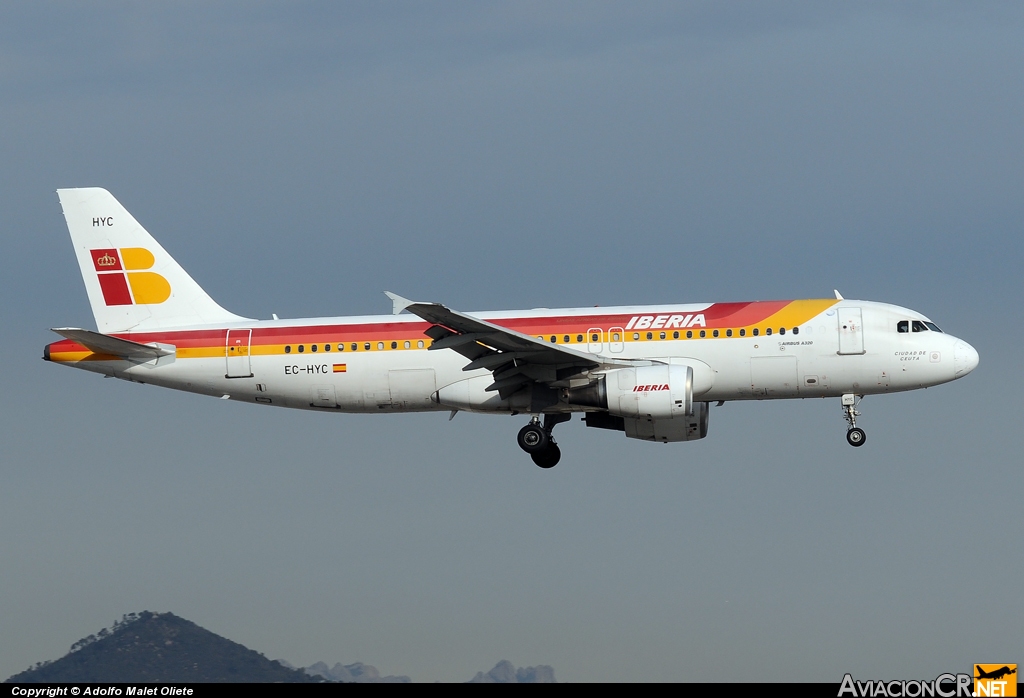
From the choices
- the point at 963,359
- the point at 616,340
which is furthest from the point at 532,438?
the point at 963,359

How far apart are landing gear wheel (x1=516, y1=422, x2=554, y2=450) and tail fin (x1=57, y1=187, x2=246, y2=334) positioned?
1103cm

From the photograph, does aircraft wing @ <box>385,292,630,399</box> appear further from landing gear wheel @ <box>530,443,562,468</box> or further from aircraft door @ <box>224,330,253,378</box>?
aircraft door @ <box>224,330,253,378</box>

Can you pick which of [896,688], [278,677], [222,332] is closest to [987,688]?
[896,688]

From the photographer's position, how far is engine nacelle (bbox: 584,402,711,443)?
44.1m

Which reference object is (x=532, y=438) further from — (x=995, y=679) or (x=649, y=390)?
(x=995, y=679)

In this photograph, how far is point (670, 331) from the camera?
41.2m

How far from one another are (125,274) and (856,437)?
26.7m

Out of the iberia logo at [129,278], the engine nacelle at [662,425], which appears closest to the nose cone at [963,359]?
the engine nacelle at [662,425]

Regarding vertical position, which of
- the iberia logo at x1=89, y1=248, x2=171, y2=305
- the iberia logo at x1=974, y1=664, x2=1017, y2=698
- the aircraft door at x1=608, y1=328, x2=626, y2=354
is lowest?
the iberia logo at x1=974, y1=664, x2=1017, y2=698

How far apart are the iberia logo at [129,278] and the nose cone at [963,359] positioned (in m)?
27.5

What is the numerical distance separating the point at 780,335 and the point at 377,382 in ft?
43.8

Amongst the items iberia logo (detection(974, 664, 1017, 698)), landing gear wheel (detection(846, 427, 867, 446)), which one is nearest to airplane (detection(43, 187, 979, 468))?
landing gear wheel (detection(846, 427, 867, 446))

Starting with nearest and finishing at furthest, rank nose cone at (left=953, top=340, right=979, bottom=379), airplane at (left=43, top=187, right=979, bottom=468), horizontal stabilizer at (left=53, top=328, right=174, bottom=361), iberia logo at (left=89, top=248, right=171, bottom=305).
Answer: airplane at (left=43, top=187, right=979, bottom=468)
nose cone at (left=953, top=340, right=979, bottom=379)
horizontal stabilizer at (left=53, top=328, right=174, bottom=361)
iberia logo at (left=89, top=248, right=171, bottom=305)

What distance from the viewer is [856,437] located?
1655 inches
